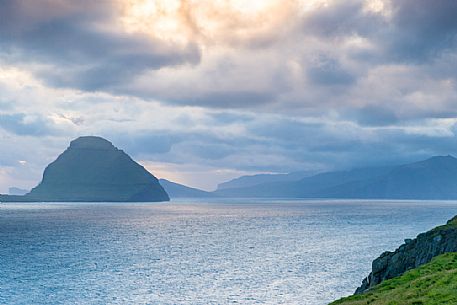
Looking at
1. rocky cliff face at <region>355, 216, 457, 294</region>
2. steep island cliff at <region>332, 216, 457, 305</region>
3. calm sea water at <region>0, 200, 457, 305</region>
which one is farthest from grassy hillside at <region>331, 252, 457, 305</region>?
calm sea water at <region>0, 200, 457, 305</region>

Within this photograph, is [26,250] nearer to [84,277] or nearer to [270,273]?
[84,277]

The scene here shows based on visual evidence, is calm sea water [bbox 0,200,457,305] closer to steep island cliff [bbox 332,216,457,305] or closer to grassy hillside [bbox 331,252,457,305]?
steep island cliff [bbox 332,216,457,305]

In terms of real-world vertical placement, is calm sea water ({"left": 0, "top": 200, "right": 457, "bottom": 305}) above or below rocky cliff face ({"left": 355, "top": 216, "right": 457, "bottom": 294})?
below

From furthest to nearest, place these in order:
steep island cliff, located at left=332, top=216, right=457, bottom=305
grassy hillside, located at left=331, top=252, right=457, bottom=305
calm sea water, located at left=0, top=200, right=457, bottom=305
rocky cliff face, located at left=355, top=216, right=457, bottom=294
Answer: calm sea water, located at left=0, top=200, right=457, bottom=305
rocky cliff face, located at left=355, top=216, right=457, bottom=294
steep island cliff, located at left=332, top=216, right=457, bottom=305
grassy hillside, located at left=331, top=252, right=457, bottom=305

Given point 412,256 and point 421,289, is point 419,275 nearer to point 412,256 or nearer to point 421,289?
point 421,289

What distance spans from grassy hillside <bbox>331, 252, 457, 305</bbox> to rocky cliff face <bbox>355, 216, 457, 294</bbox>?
14925 millimetres

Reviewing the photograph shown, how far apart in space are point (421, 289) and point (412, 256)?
1188 inches

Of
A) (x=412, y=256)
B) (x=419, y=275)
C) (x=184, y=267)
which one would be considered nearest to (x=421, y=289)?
(x=419, y=275)

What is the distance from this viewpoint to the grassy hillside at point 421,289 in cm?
3025

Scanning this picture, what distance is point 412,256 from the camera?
6159 cm

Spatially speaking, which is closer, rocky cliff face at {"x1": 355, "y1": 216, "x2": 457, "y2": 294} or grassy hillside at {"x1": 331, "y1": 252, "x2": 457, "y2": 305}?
grassy hillside at {"x1": 331, "y1": 252, "x2": 457, "y2": 305}

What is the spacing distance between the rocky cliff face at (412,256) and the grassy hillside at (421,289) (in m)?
14.9

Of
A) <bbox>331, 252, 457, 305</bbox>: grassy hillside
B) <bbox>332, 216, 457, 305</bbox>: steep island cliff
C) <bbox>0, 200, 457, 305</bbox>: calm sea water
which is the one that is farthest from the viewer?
<bbox>0, 200, 457, 305</bbox>: calm sea water

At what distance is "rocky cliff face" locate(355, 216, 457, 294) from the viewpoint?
5869cm
